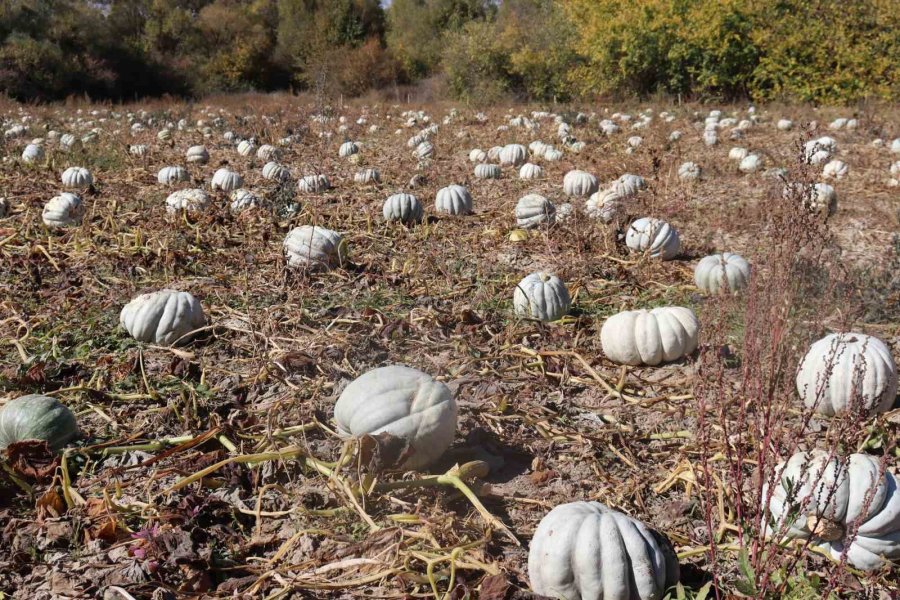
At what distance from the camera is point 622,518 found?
7.13ft

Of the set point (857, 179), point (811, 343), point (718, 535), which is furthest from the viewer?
point (857, 179)

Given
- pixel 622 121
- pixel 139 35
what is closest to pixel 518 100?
pixel 622 121

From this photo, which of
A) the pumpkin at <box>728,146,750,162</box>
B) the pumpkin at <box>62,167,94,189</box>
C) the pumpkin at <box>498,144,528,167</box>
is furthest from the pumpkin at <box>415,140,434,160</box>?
the pumpkin at <box>62,167,94,189</box>

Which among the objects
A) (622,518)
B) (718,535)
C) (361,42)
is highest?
(361,42)

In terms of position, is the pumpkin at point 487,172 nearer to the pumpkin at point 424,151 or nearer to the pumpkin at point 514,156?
the pumpkin at point 514,156

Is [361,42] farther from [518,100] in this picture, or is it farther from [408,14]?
[518,100]

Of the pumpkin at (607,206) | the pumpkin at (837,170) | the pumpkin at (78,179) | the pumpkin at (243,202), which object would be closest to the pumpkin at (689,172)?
the pumpkin at (837,170)

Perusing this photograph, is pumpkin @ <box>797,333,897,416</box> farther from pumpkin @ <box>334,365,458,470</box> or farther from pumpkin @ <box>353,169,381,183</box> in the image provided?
pumpkin @ <box>353,169,381,183</box>

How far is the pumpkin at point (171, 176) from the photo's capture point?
797 cm

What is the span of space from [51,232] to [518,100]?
16186 millimetres

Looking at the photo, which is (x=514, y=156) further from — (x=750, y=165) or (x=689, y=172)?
(x=750, y=165)

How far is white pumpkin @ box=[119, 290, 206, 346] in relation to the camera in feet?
13.0

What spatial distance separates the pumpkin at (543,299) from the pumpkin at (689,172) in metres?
4.13

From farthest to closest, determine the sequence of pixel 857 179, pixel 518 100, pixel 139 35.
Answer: pixel 139 35, pixel 518 100, pixel 857 179
